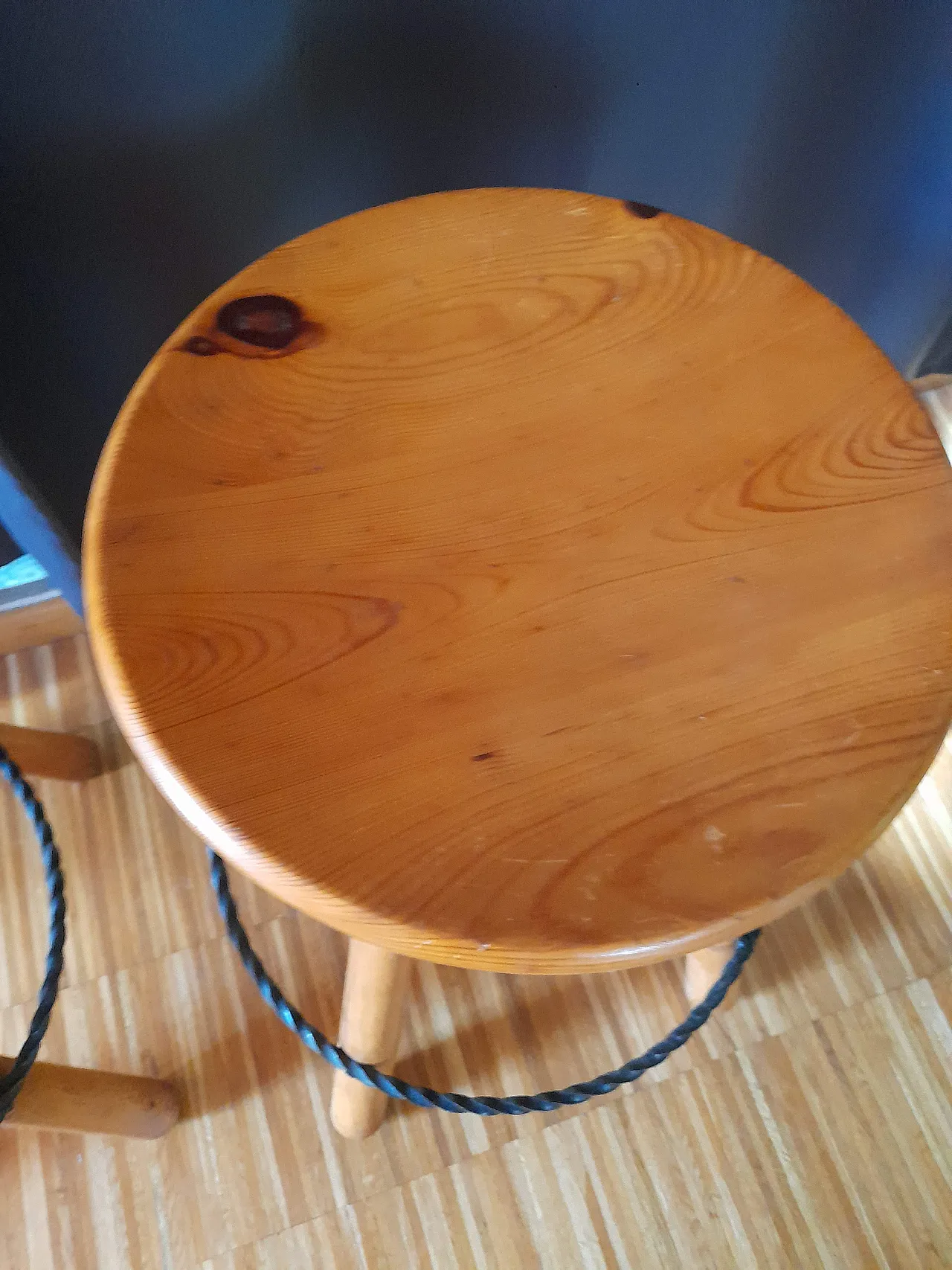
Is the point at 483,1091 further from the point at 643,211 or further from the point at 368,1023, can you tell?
the point at 643,211

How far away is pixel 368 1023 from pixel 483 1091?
204 millimetres

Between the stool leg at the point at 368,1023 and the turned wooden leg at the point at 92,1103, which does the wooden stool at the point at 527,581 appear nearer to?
the stool leg at the point at 368,1023

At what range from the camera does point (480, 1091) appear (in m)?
0.71

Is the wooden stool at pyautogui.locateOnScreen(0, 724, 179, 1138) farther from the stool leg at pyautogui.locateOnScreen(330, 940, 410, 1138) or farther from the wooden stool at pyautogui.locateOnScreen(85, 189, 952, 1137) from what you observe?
the wooden stool at pyautogui.locateOnScreen(85, 189, 952, 1137)

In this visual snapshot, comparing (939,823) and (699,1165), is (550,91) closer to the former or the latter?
(939,823)

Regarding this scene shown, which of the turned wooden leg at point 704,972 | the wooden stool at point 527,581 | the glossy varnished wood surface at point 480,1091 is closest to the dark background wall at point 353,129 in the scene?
the wooden stool at point 527,581

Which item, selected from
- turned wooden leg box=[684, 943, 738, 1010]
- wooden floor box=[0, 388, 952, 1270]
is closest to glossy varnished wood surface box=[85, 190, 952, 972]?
turned wooden leg box=[684, 943, 738, 1010]

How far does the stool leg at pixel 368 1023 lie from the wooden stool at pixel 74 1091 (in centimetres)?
14

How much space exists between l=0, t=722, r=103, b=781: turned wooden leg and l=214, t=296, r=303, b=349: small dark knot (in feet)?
1.34

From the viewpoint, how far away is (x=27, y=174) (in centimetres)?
53

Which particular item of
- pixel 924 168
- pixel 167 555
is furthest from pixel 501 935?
pixel 924 168

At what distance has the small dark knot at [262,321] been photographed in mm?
429

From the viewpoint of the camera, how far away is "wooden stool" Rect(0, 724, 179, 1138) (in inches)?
21.2

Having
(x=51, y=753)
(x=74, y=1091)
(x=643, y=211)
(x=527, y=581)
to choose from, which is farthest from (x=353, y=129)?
(x=74, y=1091)
